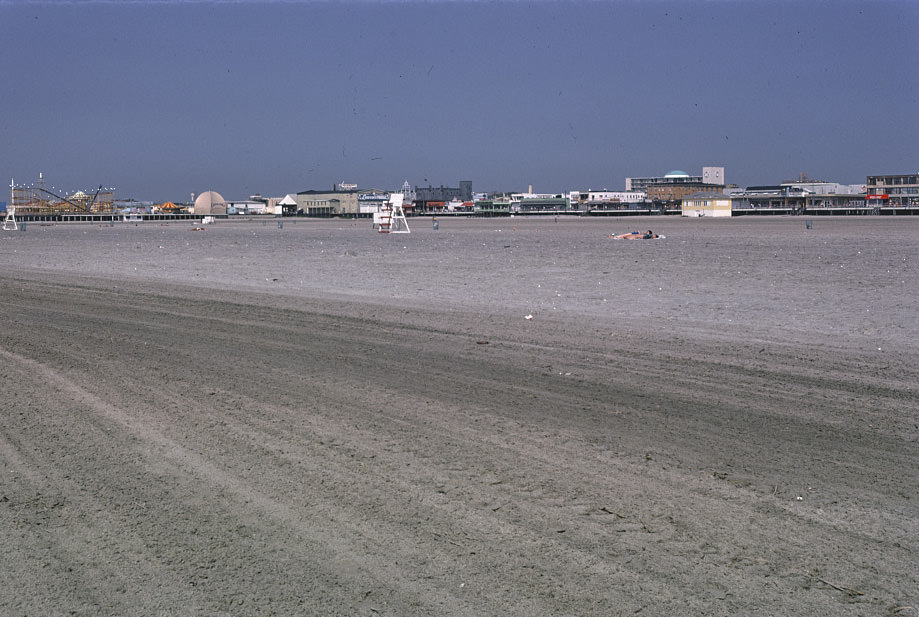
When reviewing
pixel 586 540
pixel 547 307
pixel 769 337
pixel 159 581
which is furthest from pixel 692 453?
pixel 547 307

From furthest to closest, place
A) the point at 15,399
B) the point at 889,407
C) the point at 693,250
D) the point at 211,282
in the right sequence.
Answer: the point at 693,250 < the point at 211,282 < the point at 15,399 < the point at 889,407

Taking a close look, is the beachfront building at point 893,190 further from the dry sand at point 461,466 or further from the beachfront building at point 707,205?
the dry sand at point 461,466

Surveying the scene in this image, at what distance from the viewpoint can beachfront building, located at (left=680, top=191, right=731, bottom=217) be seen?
126 meters

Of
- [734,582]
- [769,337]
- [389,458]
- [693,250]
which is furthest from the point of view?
[693,250]

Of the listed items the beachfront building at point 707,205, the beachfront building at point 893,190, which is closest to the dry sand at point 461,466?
the beachfront building at point 707,205

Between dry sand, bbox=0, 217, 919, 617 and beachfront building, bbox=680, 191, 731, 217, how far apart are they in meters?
118

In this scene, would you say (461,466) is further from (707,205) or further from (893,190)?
(893,190)

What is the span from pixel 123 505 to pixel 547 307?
34.4ft

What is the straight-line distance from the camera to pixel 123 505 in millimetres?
4973

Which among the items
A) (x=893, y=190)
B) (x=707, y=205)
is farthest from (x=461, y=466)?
(x=893, y=190)

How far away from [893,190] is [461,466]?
18407 centimetres

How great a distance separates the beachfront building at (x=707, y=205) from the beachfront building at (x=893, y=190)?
150 ft

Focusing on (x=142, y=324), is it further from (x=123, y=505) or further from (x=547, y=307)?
(x=123, y=505)

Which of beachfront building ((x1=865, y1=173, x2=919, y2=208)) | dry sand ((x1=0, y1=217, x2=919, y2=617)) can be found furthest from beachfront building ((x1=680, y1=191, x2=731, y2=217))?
dry sand ((x1=0, y1=217, x2=919, y2=617))
